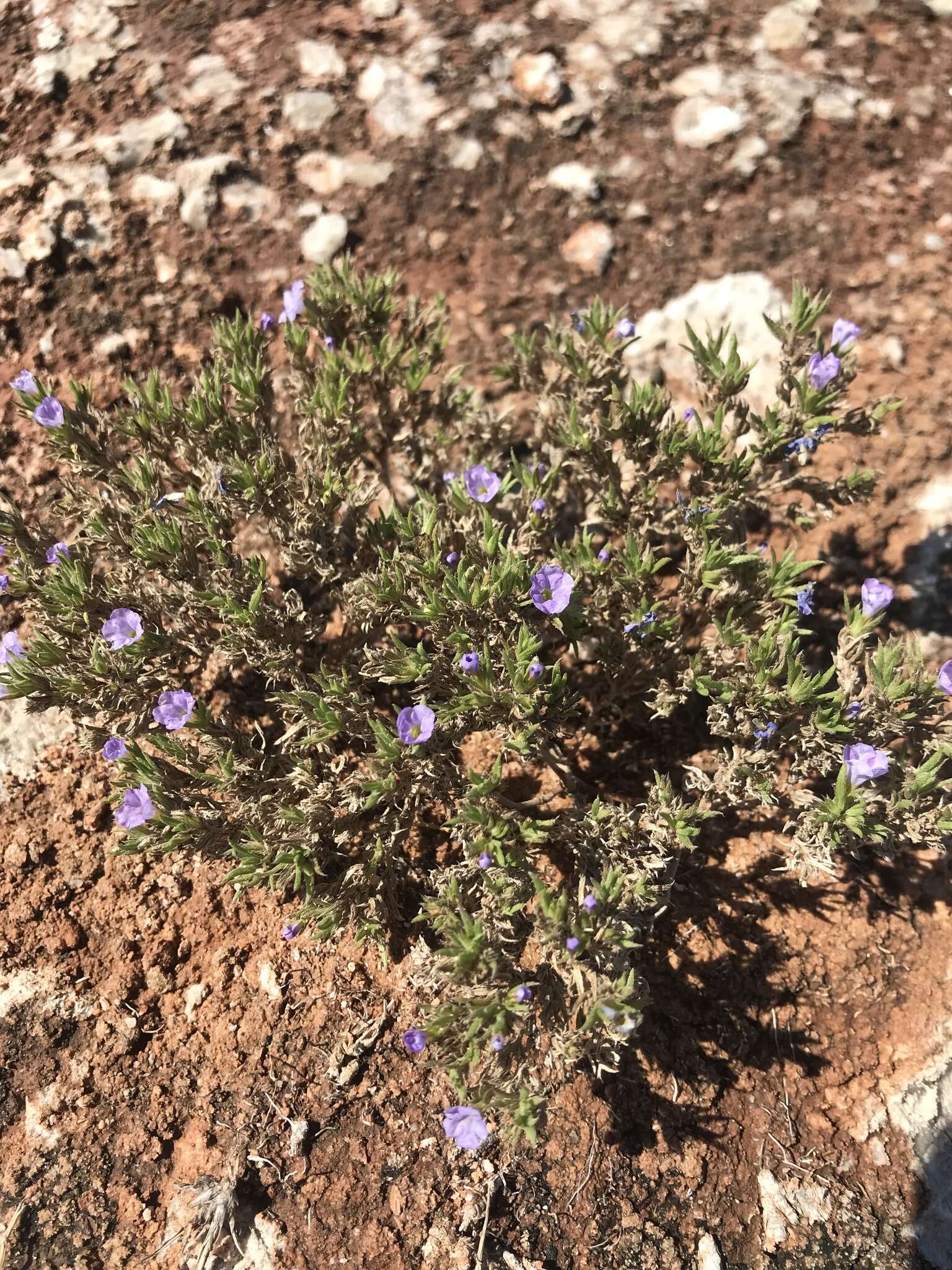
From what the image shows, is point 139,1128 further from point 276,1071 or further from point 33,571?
point 33,571

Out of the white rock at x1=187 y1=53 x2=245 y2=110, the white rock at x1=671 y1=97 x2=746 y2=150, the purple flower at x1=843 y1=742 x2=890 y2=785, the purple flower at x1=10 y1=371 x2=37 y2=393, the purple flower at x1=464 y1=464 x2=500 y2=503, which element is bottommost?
the purple flower at x1=843 y1=742 x2=890 y2=785

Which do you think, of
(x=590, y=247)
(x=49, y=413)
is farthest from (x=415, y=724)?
(x=590, y=247)

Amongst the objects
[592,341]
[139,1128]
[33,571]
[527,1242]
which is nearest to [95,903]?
[139,1128]

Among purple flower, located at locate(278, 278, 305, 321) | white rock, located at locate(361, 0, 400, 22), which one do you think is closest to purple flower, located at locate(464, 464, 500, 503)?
purple flower, located at locate(278, 278, 305, 321)

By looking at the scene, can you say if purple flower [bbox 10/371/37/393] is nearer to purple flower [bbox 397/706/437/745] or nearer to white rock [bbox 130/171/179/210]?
white rock [bbox 130/171/179/210]

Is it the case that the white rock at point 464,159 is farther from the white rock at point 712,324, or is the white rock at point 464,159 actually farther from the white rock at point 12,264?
the white rock at point 12,264

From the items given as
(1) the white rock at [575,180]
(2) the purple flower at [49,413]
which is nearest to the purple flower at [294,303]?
(2) the purple flower at [49,413]

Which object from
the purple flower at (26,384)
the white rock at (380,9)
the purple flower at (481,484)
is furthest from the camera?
the white rock at (380,9)
